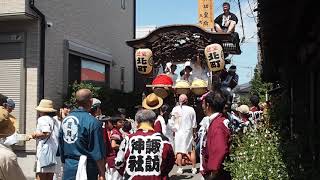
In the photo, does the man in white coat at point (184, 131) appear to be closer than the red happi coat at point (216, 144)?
No

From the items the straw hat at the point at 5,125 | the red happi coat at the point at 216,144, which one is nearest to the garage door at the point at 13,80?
the red happi coat at the point at 216,144

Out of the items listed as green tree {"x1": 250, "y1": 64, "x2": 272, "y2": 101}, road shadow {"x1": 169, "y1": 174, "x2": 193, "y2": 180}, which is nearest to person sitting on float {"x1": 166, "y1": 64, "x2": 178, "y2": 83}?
green tree {"x1": 250, "y1": 64, "x2": 272, "y2": 101}

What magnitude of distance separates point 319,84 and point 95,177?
124 inches

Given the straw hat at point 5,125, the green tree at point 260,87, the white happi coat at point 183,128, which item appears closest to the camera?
the straw hat at point 5,125

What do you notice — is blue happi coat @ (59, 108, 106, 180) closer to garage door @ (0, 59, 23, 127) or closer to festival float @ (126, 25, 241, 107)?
festival float @ (126, 25, 241, 107)

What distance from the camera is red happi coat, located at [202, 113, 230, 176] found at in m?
5.38

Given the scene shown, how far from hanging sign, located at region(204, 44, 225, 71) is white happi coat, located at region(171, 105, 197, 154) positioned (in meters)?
3.23

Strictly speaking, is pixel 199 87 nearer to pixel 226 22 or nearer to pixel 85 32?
pixel 226 22

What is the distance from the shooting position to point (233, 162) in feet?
17.1

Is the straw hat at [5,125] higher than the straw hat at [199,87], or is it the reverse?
the straw hat at [199,87]

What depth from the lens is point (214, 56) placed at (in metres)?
13.6

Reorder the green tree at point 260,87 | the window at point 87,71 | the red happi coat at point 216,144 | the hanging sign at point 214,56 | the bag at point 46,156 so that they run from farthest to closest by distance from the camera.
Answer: the green tree at point 260,87 < the window at point 87,71 < the hanging sign at point 214,56 < the bag at point 46,156 < the red happi coat at point 216,144

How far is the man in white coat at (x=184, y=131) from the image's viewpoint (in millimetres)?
10750

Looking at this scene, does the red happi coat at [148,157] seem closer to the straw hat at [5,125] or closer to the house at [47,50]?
the straw hat at [5,125]
